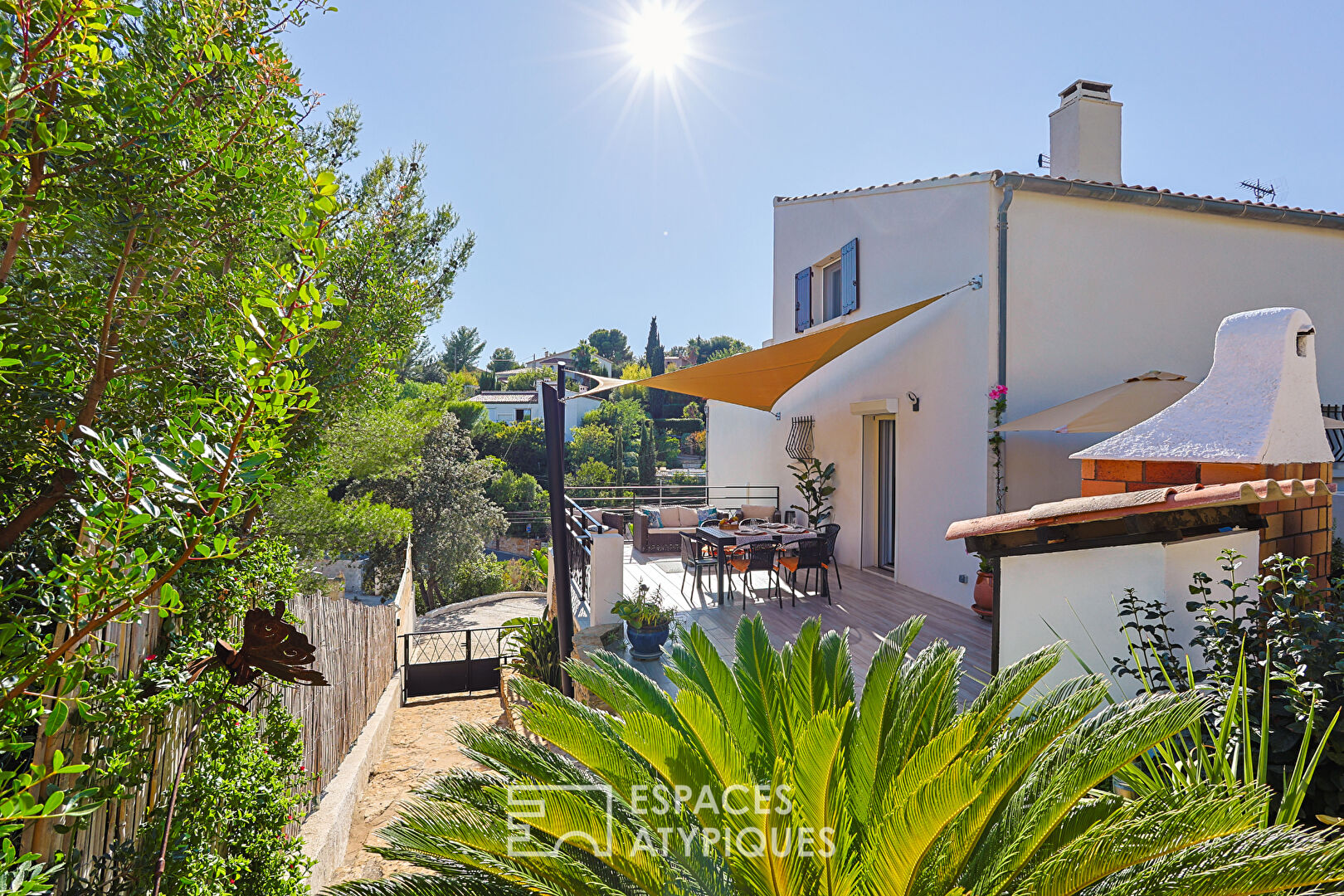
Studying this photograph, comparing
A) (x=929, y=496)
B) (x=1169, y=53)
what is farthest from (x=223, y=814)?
(x=1169, y=53)

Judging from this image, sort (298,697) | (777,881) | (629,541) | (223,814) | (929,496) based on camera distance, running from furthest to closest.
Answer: (629,541), (929,496), (298,697), (223,814), (777,881)

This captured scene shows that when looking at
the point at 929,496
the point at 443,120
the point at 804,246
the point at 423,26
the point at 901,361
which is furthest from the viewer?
the point at 804,246

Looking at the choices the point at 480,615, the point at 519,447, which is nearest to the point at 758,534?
the point at 480,615

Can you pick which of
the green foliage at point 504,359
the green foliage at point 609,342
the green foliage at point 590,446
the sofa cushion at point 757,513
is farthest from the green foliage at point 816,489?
the green foliage at point 504,359

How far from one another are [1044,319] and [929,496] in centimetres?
270

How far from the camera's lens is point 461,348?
164ft

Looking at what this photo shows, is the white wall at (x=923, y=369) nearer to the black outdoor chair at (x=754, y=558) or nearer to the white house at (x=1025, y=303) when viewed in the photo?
the white house at (x=1025, y=303)

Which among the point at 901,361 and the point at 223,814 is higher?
the point at 901,361

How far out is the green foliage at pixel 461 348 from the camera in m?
49.6

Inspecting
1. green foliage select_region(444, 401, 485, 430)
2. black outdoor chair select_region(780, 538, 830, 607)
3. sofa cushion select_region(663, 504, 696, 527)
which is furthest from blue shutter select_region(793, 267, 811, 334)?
green foliage select_region(444, 401, 485, 430)

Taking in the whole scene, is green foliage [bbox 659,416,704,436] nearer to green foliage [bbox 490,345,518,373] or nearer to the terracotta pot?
green foliage [bbox 490,345,518,373]

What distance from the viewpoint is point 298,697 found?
5.04 meters

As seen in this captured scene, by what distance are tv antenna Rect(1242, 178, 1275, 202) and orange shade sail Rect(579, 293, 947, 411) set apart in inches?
351

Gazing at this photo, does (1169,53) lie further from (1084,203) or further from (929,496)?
(929,496)
